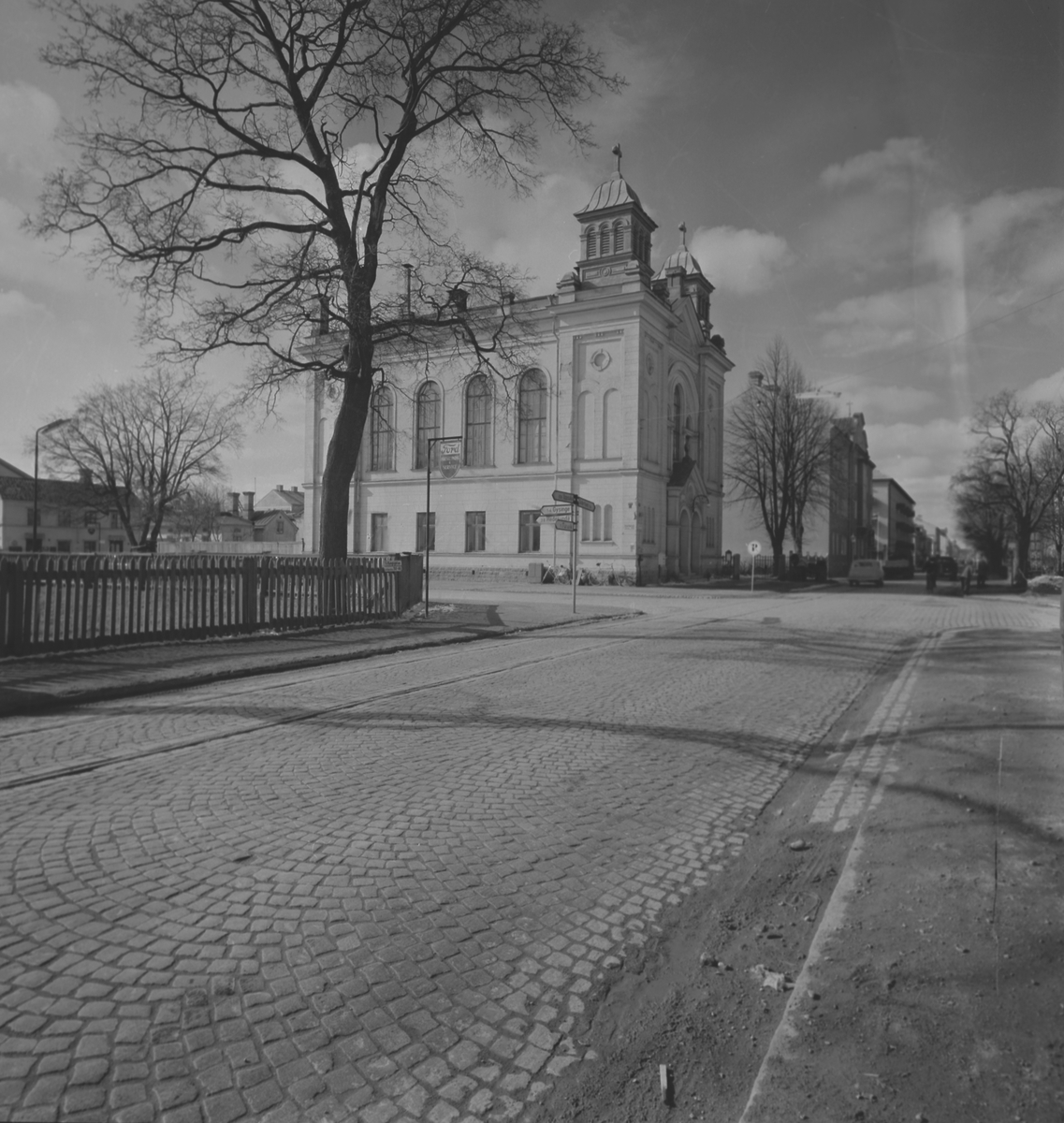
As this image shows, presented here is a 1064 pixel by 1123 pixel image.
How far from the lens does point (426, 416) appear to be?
148ft

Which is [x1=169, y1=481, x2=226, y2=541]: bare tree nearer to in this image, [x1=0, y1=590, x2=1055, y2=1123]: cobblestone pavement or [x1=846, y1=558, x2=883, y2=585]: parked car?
[x1=846, y1=558, x2=883, y2=585]: parked car

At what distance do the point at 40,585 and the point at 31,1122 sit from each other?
909 centimetres

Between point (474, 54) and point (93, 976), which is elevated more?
point (474, 54)

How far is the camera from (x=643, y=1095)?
6.86 feet

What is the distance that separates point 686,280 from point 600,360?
55.6ft

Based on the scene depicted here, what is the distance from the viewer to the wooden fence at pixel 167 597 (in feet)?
30.8

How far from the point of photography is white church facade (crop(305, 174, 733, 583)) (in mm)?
39031

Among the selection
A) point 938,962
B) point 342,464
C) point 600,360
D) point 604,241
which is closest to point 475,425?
point 600,360

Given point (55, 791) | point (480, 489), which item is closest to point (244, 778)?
point (55, 791)

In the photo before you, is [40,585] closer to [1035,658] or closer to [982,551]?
[1035,658]

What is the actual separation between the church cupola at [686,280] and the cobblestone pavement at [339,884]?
4839 centimetres

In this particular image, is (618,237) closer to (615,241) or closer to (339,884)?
(615,241)

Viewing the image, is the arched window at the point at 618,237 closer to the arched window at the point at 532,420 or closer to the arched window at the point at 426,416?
the arched window at the point at 532,420

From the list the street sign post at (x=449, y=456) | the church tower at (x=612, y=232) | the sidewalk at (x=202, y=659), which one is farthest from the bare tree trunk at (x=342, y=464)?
the church tower at (x=612, y=232)
